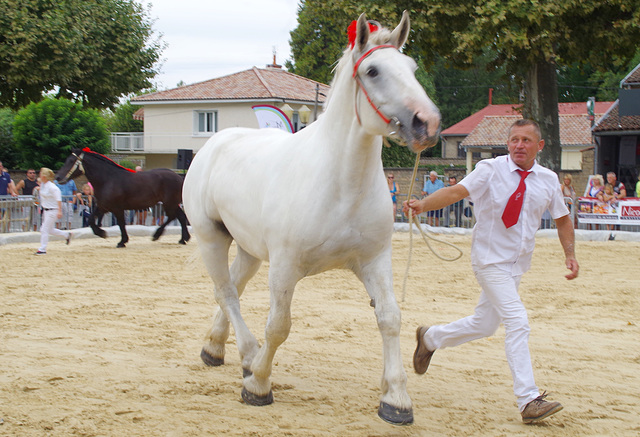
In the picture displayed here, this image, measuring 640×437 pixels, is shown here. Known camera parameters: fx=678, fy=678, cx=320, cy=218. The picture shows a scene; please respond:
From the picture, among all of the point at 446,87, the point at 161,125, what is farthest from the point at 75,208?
the point at 446,87

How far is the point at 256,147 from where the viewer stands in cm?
506

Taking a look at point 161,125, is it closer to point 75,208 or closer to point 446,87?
point 75,208

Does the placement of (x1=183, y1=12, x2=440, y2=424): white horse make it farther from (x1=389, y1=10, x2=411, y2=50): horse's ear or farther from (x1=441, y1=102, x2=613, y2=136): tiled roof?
(x1=441, y1=102, x2=613, y2=136): tiled roof

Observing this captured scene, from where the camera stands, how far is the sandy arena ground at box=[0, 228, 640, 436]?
403 centimetres

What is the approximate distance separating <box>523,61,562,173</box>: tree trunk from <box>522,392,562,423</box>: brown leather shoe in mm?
15309

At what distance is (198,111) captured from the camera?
41250 mm

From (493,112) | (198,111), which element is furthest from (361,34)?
(493,112)

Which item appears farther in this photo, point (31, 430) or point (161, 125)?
point (161, 125)

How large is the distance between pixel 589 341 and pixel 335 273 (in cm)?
508

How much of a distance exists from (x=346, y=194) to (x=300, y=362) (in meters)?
2.06

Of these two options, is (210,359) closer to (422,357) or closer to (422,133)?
(422,357)

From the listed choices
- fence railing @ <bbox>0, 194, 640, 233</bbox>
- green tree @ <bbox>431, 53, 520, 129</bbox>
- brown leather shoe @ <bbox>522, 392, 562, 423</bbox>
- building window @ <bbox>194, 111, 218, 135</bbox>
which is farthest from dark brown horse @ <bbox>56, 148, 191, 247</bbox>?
green tree @ <bbox>431, 53, 520, 129</bbox>

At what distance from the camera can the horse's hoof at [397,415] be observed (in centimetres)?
392

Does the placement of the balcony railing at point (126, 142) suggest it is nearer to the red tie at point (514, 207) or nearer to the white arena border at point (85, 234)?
the white arena border at point (85, 234)
